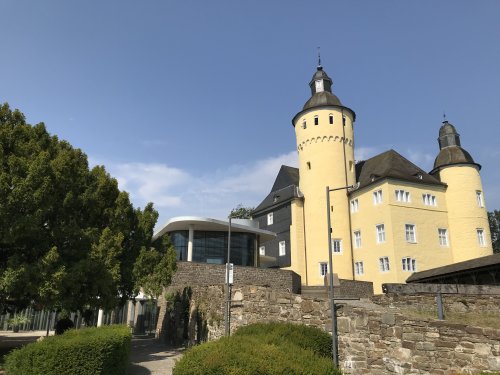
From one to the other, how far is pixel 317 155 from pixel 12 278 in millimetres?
32750

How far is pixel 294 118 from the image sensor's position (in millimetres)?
46375

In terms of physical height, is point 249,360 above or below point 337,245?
below

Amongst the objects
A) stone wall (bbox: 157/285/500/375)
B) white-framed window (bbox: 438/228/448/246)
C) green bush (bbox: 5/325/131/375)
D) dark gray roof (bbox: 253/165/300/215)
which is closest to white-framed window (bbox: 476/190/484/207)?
white-framed window (bbox: 438/228/448/246)

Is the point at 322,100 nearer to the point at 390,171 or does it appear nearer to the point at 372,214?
the point at 390,171

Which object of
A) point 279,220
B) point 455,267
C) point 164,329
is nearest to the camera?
point 455,267

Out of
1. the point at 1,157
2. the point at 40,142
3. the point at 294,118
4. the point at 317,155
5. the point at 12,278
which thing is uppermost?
the point at 294,118

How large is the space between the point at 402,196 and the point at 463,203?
6206 mm

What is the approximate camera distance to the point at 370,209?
39750mm

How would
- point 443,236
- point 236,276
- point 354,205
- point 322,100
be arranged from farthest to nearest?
1. point 322,100
2. point 354,205
3. point 443,236
4. point 236,276

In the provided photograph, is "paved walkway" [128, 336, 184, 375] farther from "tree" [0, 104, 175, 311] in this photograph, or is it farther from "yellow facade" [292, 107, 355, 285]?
"yellow facade" [292, 107, 355, 285]

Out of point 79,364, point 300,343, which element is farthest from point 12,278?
point 300,343

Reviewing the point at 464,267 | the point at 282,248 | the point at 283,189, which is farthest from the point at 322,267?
the point at 464,267

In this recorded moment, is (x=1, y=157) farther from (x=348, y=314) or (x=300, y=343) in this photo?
(x=348, y=314)

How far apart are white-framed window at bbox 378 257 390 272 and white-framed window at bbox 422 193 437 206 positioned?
713 centimetres
